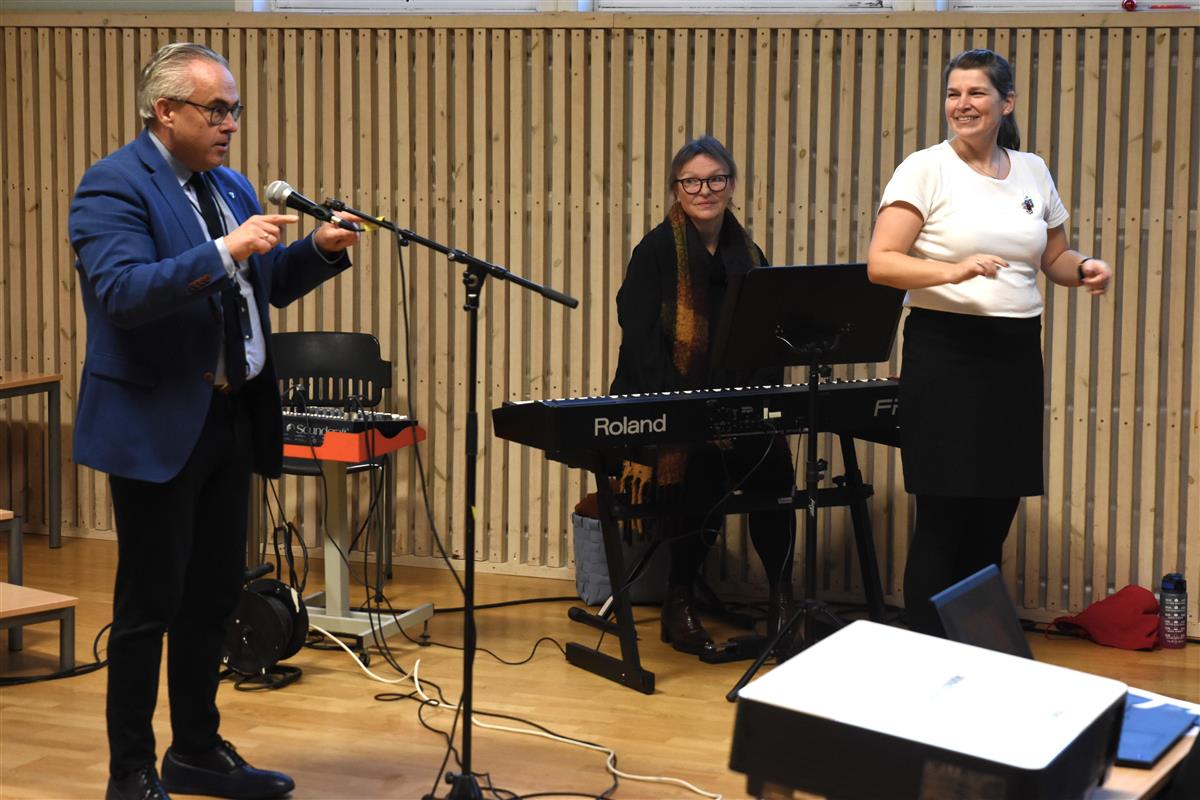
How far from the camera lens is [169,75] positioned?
3.06m

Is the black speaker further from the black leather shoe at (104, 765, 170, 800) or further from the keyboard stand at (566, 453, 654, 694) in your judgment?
the black leather shoe at (104, 765, 170, 800)

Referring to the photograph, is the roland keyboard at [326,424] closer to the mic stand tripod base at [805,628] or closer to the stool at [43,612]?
the stool at [43,612]

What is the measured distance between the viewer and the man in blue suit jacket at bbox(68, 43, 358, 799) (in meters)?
2.95

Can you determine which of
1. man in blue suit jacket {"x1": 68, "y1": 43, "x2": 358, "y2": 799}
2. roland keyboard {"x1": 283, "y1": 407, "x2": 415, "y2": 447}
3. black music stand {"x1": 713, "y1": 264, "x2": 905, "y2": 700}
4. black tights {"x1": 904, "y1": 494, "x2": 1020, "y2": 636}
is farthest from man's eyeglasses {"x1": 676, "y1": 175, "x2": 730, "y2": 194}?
man in blue suit jacket {"x1": 68, "y1": 43, "x2": 358, "y2": 799}

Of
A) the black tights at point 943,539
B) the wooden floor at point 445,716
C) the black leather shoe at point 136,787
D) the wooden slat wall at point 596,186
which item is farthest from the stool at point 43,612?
the black tights at point 943,539

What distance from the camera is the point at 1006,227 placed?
3.57 m

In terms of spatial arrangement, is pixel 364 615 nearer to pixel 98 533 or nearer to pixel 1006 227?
pixel 98 533

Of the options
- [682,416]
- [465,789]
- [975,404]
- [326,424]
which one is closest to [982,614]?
[465,789]

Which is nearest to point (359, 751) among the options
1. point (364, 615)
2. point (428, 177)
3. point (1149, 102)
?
point (364, 615)

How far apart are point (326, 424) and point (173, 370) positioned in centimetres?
184

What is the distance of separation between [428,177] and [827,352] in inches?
95.7

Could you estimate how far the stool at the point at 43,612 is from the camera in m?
4.42

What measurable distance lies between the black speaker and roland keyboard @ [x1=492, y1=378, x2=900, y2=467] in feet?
2.74

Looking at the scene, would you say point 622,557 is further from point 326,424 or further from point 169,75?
point 169,75
